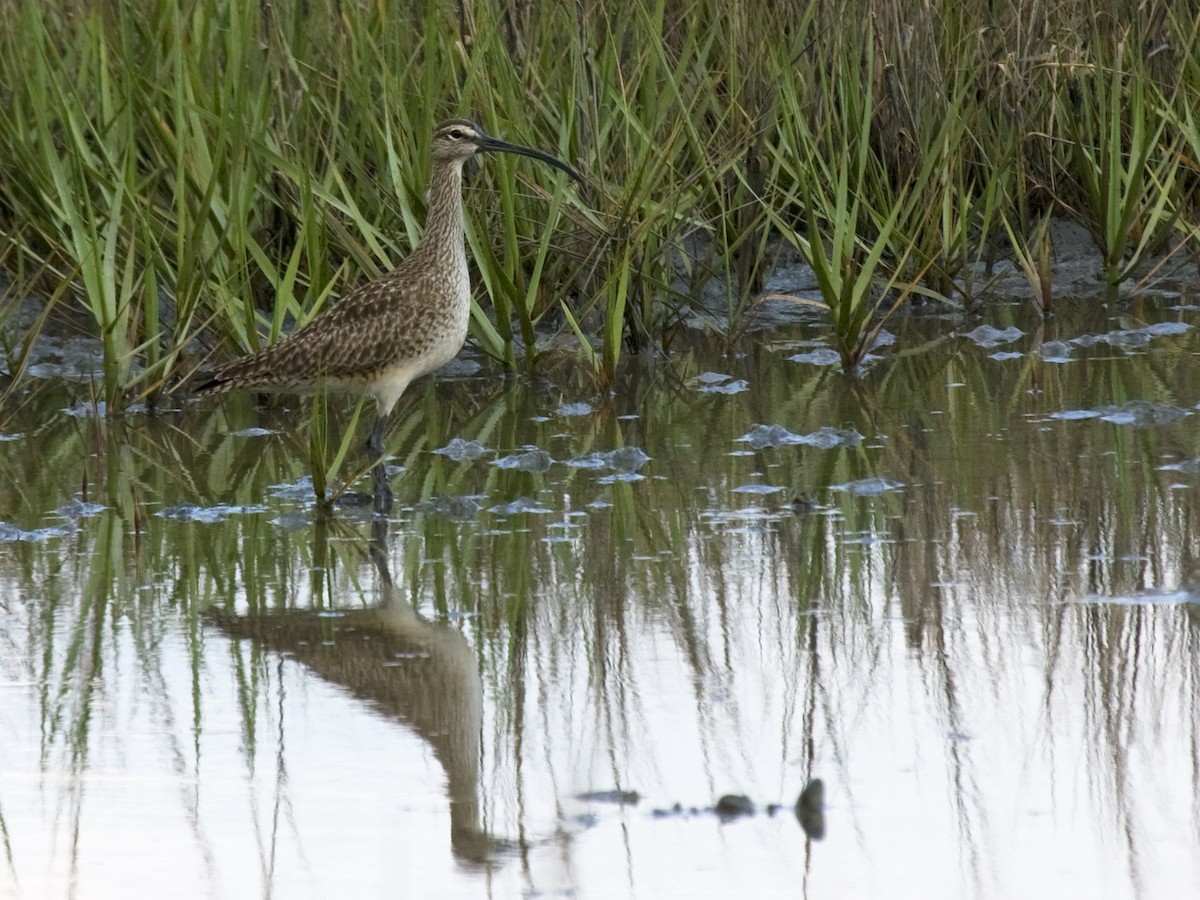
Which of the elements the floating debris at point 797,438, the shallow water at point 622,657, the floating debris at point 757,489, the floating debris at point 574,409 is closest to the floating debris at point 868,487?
the shallow water at point 622,657

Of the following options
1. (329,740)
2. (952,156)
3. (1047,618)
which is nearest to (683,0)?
(952,156)

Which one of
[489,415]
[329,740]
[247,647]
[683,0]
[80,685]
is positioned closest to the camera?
[329,740]

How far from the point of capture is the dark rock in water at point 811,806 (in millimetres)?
3258

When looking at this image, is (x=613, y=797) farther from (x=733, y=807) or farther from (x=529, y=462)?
(x=529, y=462)

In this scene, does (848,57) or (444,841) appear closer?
(444,841)

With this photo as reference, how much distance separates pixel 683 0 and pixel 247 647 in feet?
17.8

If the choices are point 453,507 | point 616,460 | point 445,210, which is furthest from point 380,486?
point 445,210

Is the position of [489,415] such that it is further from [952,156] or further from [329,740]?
[329,740]

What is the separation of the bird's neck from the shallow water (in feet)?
2.28

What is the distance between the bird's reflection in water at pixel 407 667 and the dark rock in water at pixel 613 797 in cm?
20

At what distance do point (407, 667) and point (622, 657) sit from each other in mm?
469

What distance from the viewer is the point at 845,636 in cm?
427

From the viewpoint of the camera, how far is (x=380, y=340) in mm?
6398

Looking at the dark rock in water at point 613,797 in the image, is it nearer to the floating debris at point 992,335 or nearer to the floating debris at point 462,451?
the floating debris at point 462,451
